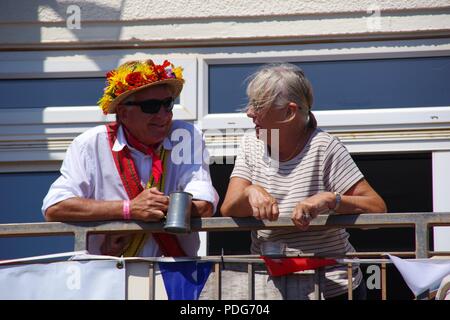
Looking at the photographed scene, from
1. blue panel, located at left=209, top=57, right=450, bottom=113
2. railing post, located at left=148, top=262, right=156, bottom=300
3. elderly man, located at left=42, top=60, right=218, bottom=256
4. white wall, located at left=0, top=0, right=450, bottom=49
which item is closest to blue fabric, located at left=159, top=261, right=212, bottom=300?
railing post, located at left=148, top=262, right=156, bottom=300

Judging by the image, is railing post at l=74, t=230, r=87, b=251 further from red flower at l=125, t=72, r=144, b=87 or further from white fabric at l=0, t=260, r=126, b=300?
red flower at l=125, t=72, r=144, b=87

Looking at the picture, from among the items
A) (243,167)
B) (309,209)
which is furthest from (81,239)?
(309,209)

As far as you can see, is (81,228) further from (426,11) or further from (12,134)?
(426,11)

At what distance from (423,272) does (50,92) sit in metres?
3.44

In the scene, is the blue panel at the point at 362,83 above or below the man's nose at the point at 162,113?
A: above

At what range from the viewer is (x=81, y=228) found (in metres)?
5.38

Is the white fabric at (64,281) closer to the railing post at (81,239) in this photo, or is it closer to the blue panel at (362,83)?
the railing post at (81,239)

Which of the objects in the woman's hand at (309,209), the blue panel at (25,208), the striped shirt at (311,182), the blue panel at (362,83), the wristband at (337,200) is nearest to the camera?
the woman's hand at (309,209)

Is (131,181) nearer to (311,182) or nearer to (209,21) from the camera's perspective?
(311,182)

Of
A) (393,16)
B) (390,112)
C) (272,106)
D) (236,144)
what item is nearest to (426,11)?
(393,16)

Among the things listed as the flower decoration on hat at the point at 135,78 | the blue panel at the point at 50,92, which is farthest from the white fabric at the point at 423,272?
the blue panel at the point at 50,92

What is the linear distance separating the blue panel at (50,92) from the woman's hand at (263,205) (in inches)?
106

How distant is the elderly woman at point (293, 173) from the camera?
5.36 meters

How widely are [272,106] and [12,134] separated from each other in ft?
8.72
